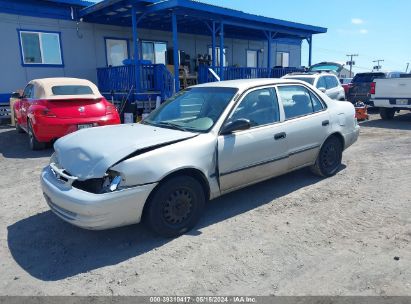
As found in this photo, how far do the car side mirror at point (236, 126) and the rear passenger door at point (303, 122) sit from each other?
934 millimetres

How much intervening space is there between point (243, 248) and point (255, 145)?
1348 mm

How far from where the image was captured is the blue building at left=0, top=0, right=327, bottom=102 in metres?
11.9

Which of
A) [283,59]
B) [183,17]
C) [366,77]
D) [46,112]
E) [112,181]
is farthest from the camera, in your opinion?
[283,59]

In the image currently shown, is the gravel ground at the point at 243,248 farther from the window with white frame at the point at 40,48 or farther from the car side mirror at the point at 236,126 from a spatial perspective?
the window with white frame at the point at 40,48

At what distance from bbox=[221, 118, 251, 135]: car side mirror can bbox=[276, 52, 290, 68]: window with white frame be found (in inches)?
755

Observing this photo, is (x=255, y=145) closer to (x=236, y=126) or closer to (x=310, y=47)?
(x=236, y=126)

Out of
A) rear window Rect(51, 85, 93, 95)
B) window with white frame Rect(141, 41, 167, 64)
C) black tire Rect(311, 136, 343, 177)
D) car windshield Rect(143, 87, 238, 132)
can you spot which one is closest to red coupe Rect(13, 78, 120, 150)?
rear window Rect(51, 85, 93, 95)

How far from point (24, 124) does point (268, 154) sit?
22.1 feet

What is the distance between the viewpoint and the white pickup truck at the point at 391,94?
11649 mm

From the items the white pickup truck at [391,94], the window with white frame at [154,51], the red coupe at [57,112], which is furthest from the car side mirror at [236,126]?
the window with white frame at [154,51]

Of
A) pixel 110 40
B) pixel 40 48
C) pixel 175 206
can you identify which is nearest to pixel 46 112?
pixel 175 206

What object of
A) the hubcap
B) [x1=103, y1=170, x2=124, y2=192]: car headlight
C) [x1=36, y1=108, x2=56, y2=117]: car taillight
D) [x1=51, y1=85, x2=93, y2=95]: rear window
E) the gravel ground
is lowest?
the gravel ground

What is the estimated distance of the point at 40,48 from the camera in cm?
1272

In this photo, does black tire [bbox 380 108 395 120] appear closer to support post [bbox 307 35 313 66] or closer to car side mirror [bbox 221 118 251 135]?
support post [bbox 307 35 313 66]
